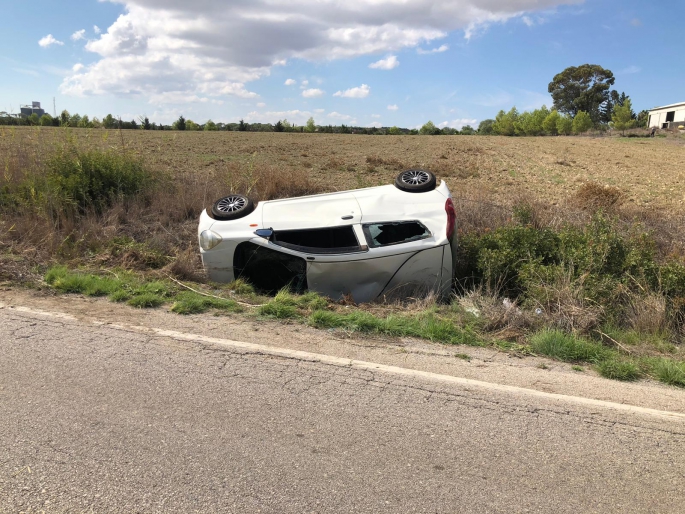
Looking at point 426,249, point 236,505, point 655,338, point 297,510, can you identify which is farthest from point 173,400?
point 655,338

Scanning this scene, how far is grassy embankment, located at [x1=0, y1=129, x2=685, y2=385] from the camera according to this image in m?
5.43

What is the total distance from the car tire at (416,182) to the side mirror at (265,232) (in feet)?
7.11

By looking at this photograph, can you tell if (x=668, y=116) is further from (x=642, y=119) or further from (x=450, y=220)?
(x=450, y=220)

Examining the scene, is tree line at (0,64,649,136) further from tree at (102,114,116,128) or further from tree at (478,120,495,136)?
tree at (102,114,116,128)

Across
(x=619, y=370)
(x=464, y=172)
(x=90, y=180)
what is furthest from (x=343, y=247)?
(x=464, y=172)

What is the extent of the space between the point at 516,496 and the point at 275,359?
228 centimetres

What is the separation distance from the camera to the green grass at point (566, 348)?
4832 millimetres

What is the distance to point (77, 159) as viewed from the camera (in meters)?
10.4

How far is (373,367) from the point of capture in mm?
4258

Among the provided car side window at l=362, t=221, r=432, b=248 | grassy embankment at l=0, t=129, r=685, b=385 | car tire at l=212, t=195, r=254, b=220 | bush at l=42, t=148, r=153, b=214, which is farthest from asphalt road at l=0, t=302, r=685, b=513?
bush at l=42, t=148, r=153, b=214

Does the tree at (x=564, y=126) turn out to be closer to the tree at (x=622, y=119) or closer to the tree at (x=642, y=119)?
the tree at (x=622, y=119)

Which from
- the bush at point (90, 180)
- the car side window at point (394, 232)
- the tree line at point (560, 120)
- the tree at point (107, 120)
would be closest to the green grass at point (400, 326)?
the car side window at point (394, 232)

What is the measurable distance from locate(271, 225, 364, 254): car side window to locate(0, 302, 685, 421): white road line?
6.71 ft

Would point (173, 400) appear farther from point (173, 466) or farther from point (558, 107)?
point (558, 107)
